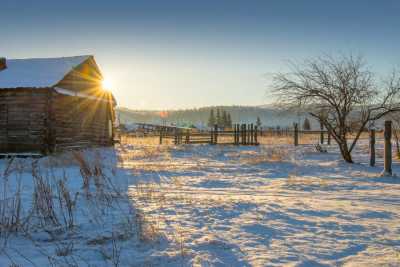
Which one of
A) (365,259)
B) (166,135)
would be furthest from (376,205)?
(166,135)

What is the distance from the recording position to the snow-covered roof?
51.6ft

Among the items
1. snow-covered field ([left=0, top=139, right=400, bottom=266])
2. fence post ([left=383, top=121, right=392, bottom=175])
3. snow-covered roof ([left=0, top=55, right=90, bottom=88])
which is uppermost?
snow-covered roof ([left=0, top=55, right=90, bottom=88])

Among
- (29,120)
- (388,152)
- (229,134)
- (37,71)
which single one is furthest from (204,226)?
(229,134)

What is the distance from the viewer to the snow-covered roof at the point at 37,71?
51.6 feet

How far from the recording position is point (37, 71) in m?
17.6

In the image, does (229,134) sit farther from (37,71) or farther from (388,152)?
(388,152)

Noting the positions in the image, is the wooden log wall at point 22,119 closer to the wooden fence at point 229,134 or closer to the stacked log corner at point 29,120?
the stacked log corner at point 29,120

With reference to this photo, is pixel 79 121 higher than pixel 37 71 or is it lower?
lower

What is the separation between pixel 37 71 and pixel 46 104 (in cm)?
308

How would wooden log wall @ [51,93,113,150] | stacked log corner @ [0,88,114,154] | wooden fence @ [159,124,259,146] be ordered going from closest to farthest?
stacked log corner @ [0,88,114,154] < wooden log wall @ [51,93,113,150] < wooden fence @ [159,124,259,146]

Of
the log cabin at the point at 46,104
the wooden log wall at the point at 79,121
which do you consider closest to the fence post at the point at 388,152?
the log cabin at the point at 46,104

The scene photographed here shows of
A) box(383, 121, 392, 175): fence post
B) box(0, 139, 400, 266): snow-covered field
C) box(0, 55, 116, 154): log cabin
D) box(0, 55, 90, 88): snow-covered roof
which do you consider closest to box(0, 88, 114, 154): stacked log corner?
box(0, 55, 116, 154): log cabin

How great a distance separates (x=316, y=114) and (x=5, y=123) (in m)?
13.5

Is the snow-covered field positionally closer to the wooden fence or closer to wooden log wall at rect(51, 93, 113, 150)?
wooden log wall at rect(51, 93, 113, 150)
